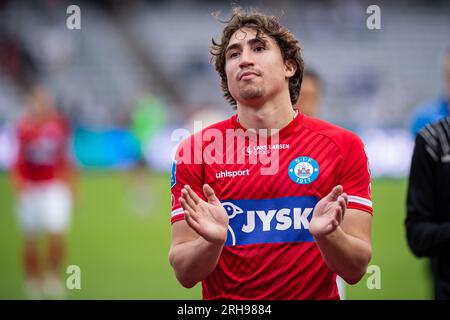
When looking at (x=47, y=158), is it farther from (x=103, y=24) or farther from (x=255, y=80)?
(x=103, y=24)

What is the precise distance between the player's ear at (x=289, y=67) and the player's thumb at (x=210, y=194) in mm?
918

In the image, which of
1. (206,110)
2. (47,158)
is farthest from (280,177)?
(206,110)

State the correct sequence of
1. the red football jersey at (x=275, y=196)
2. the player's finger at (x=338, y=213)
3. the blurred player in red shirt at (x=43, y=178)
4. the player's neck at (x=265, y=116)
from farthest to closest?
the blurred player in red shirt at (x=43, y=178) → the player's neck at (x=265, y=116) → the red football jersey at (x=275, y=196) → the player's finger at (x=338, y=213)

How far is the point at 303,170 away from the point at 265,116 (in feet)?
1.24

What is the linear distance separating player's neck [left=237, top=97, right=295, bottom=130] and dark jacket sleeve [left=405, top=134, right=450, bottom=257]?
34.1 inches

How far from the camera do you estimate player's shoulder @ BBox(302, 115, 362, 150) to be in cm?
395

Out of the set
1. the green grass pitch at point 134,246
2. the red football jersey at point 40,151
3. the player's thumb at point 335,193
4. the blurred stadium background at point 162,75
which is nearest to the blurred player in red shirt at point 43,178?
the red football jersey at point 40,151

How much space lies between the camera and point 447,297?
4199 mm

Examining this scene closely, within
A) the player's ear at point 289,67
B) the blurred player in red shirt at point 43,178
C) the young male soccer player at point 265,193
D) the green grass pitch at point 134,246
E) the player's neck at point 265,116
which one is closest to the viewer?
the young male soccer player at point 265,193

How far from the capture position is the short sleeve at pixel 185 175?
3934 millimetres

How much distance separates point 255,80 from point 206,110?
21417 mm

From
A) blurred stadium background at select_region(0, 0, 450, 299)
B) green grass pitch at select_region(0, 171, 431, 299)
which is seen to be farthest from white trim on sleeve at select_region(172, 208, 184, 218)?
blurred stadium background at select_region(0, 0, 450, 299)

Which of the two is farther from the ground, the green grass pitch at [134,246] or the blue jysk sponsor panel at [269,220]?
the blue jysk sponsor panel at [269,220]

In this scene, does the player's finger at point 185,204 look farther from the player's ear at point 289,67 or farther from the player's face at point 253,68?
the player's ear at point 289,67
